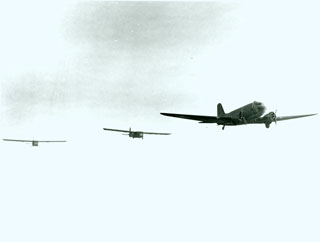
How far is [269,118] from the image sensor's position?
21078 mm

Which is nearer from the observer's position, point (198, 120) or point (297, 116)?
point (297, 116)

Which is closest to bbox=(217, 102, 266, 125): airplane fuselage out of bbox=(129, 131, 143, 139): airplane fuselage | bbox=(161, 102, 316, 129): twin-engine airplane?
bbox=(161, 102, 316, 129): twin-engine airplane

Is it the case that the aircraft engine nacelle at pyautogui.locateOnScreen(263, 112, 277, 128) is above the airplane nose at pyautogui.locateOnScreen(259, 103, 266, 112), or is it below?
below

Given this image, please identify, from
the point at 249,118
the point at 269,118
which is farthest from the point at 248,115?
the point at 269,118

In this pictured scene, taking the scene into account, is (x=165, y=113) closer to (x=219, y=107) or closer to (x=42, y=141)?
(x=219, y=107)

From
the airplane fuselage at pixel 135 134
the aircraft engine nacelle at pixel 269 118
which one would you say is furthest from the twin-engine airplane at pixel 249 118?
the airplane fuselage at pixel 135 134

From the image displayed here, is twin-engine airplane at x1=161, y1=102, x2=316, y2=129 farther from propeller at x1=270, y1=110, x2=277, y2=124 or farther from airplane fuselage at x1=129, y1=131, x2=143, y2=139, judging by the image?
airplane fuselage at x1=129, y1=131, x2=143, y2=139

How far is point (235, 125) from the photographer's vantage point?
23000mm

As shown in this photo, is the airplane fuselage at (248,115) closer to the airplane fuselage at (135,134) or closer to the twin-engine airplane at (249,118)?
the twin-engine airplane at (249,118)

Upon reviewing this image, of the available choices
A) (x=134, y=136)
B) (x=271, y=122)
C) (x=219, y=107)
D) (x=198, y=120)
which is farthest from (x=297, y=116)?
(x=134, y=136)

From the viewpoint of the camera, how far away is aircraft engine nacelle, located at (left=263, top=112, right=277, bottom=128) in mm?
20938

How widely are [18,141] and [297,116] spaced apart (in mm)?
40382

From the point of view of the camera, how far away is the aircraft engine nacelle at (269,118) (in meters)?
20.9

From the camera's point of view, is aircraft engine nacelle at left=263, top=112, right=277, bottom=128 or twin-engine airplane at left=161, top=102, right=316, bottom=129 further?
twin-engine airplane at left=161, top=102, right=316, bottom=129
